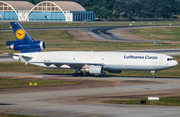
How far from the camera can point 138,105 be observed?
34250 millimetres

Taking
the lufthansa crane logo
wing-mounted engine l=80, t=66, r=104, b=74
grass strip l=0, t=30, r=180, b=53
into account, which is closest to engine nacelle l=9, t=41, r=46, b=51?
the lufthansa crane logo

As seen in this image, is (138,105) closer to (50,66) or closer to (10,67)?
(50,66)

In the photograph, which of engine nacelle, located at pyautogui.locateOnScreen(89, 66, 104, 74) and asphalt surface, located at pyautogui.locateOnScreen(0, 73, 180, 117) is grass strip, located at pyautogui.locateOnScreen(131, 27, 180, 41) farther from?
asphalt surface, located at pyautogui.locateOnScreen(0, 73, 180, 117)

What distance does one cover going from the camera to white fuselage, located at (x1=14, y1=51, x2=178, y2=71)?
2283 inches

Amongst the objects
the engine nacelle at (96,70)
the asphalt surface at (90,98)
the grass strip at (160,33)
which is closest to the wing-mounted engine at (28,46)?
the engine nacelle at (96,70)

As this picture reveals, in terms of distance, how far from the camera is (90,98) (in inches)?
1523

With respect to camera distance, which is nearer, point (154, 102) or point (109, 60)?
point (154, 102)

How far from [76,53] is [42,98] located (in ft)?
76.8

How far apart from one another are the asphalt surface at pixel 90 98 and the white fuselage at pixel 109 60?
365 cm

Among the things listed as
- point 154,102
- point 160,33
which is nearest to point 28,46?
point 154,102

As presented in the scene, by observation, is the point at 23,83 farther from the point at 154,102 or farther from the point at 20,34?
the point at 154,102

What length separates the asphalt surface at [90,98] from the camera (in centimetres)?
3006

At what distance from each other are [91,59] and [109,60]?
3302mm

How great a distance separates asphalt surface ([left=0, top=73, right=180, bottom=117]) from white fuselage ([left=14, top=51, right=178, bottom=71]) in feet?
12.0
